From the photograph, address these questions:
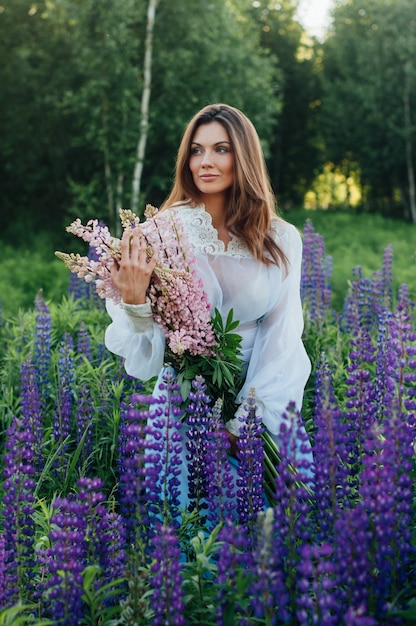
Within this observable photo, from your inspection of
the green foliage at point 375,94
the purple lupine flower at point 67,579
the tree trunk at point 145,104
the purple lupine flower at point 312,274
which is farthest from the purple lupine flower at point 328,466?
the green foliage at point 375,94

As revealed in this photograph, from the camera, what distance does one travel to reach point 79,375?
4504mm

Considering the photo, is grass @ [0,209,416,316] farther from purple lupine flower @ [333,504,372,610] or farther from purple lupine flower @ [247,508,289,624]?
purple lupine flower @ [247,508,289,624]

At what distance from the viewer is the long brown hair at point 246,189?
3.12 metres

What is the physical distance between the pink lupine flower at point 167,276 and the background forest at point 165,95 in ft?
43.1

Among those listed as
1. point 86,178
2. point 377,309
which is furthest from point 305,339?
point 86,178

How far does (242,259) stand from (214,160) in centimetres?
50

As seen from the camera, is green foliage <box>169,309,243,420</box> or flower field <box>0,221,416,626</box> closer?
flower field <box>0,221,416,626</box>

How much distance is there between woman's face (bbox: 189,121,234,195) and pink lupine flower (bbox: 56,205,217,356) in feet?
1.79

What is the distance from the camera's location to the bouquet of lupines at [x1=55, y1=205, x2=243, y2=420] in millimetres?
2543

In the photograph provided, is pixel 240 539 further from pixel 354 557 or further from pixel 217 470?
pixel 217 470

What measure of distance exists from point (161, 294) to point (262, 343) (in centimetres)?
66

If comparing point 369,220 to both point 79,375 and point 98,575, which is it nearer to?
point 79,375

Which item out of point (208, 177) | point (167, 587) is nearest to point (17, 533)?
point (167, 587)

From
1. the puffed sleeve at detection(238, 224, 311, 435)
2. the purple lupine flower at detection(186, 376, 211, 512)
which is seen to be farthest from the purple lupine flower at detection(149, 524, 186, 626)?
the puffed sleeve at detection(238, 224, 311, 435)
